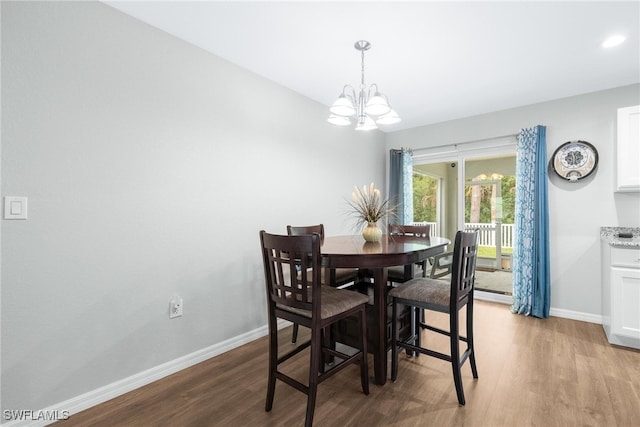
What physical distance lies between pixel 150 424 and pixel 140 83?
2.04 meters

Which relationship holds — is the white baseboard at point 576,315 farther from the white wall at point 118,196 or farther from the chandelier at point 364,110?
the white wall at point 118,196

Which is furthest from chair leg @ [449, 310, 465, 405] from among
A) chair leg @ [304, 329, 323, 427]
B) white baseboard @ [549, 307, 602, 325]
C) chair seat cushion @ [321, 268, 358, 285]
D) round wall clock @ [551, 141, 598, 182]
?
round wall clock @ [551, 141, 598, 182]

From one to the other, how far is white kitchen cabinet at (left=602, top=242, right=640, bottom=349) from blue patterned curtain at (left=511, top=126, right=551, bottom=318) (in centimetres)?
63

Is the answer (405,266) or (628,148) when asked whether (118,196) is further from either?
(628,148)

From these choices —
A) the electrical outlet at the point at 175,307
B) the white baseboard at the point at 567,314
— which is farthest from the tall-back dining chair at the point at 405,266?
the electrical outlet at the point at 175,307

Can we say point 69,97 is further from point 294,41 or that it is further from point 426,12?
point 426,12

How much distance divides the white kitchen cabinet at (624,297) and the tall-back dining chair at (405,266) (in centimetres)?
153

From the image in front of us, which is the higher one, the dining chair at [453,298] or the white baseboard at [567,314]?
the dining chair at [453,298]

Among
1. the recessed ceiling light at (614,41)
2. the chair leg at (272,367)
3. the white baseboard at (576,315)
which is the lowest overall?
the white baseboard at (576,315)

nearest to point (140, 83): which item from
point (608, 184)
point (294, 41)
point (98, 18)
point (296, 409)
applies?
point (98, 18)

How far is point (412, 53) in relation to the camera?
2424 mm

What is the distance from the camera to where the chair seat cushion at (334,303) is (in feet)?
5.37

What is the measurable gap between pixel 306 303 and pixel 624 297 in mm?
2794

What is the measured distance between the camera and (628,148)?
2771mm
